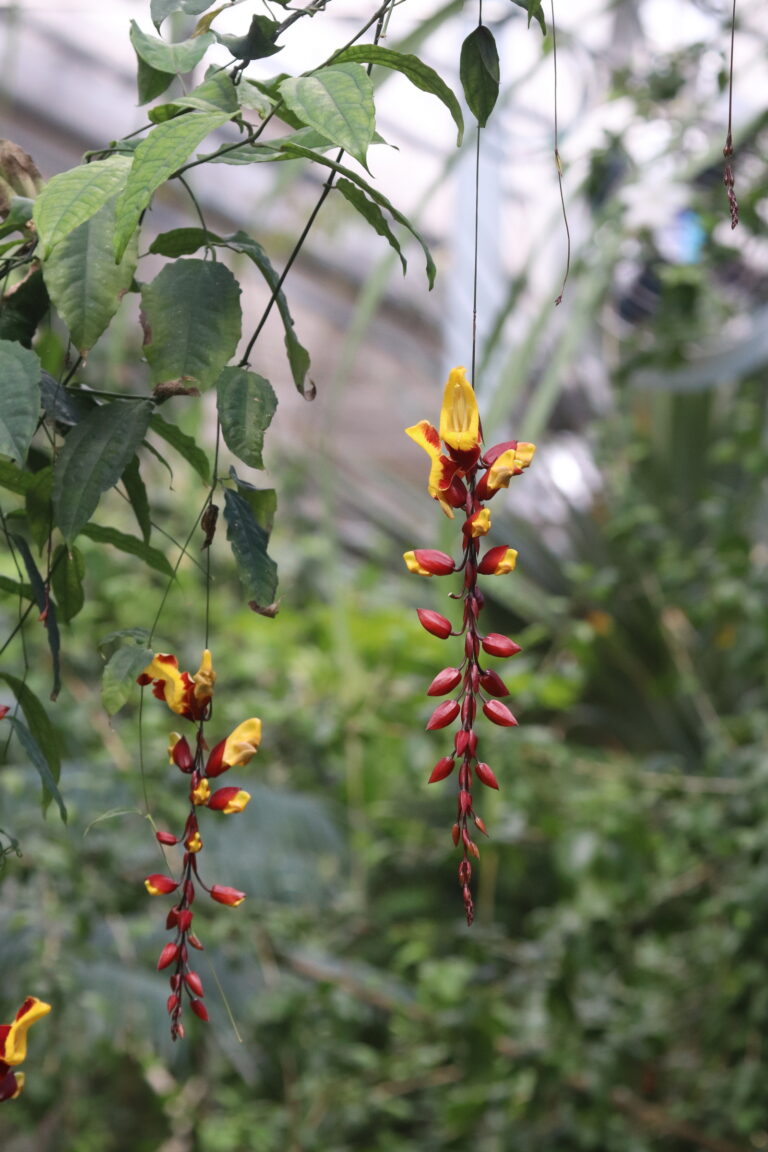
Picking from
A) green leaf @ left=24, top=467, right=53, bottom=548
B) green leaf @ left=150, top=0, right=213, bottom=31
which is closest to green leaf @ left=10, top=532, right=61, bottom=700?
green leaf @ left=24, top=467, right=53, bottom=548

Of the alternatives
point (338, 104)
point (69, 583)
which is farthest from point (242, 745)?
point (338, 104)

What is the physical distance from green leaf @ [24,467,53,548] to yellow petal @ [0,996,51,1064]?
0.18 metres

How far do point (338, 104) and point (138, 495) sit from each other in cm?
22

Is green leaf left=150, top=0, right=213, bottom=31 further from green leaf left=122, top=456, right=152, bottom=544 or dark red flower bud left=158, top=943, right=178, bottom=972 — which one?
dark red flower bud left=158, top=943, right=178, bottom=972

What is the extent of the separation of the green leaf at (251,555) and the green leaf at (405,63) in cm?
16

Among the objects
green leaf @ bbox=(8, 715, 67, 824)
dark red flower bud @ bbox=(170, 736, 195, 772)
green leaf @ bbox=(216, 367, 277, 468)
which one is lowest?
green leaf @ bbox=(8, 715, 67, 824)

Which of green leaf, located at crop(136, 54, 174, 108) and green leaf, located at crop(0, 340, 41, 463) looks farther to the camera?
green leaf, located at crop(136, 54, 174, 108)

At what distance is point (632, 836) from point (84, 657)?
0.98 meters

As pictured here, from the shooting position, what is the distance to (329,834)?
1917mm

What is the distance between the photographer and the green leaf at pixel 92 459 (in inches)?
19.2

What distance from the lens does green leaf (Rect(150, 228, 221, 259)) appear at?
52 centimetres

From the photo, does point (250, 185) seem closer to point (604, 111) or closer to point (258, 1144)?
point (604, 111)

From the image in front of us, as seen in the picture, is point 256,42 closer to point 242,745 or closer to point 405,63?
point 405,63

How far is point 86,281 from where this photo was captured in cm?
48
